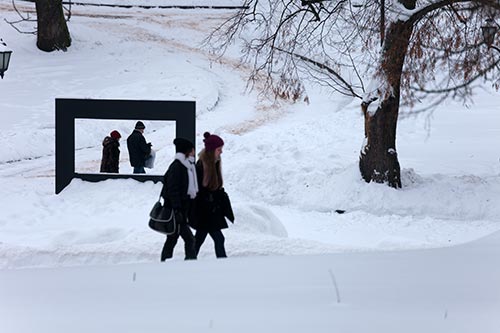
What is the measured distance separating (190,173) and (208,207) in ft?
1.53

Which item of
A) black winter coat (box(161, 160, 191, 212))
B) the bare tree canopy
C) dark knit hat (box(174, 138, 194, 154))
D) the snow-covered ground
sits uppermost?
the bare tree canopy

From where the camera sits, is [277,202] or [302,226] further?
[277,202]

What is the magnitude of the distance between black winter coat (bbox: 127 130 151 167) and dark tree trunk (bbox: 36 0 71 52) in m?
19.5

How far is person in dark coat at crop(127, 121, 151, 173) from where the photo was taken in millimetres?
15961

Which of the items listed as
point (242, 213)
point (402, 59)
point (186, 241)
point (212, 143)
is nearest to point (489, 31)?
point (402, 59)

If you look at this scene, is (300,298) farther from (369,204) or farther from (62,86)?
(62,86)

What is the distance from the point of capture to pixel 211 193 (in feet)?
31.7

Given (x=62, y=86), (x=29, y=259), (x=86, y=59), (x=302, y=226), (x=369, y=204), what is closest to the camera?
(x=29, y=259)

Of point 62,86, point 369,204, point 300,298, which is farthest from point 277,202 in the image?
point 62,86

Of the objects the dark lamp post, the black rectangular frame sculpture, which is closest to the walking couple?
the dark lamp post

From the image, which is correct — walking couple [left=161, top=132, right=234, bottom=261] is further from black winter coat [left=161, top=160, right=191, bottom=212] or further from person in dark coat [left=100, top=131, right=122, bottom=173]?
person in dark coat [left=100, top=131, right=122, bottom=173]

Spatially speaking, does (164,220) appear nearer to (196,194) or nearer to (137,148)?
(196,194)

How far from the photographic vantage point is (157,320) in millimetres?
5742

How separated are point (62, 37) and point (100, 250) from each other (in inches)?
1039
